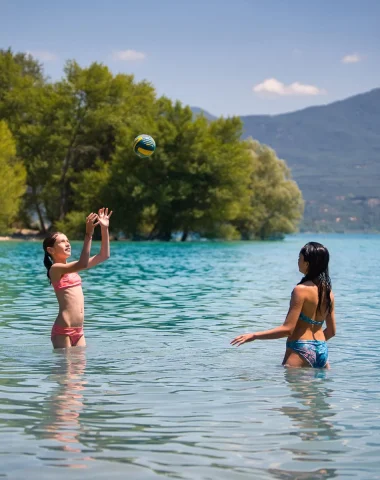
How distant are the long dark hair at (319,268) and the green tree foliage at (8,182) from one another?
2506 inches

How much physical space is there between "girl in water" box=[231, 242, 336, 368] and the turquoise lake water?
278 millimetres

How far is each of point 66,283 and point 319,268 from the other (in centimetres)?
374

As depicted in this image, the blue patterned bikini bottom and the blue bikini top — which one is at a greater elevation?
the blue bikini top

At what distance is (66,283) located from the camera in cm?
1216

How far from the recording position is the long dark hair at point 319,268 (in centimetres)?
990

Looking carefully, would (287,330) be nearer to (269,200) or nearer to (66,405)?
(66,405)

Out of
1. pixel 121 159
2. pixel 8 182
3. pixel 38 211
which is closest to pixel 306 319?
pixel 8 182

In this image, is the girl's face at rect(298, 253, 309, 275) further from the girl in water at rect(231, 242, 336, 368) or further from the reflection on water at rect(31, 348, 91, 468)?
the reflection on water at rect(31, 348, 91, 468)

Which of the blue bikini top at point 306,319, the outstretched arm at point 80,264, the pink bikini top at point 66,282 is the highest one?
the outstretched arm at point 80,264

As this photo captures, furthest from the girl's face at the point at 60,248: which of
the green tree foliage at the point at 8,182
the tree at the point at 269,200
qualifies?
the tree at the point at 269,200

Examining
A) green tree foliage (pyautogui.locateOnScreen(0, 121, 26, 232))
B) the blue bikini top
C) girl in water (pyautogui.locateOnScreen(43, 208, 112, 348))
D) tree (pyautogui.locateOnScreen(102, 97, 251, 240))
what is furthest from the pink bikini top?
tree (pyautogui.locateOnScreen(102, 97, 251, 240))

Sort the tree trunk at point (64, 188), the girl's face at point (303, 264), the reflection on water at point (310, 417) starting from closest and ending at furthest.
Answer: the reflection on water at point (310, 417)
the girl's face at point (303, 264)
the tree trunk at point (64, 188)

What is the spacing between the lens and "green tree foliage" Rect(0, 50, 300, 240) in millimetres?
82625

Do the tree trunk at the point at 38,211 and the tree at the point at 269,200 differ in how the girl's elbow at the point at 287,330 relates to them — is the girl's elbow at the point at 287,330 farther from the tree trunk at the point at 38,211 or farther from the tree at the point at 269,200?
the tree at the point at 269,200
